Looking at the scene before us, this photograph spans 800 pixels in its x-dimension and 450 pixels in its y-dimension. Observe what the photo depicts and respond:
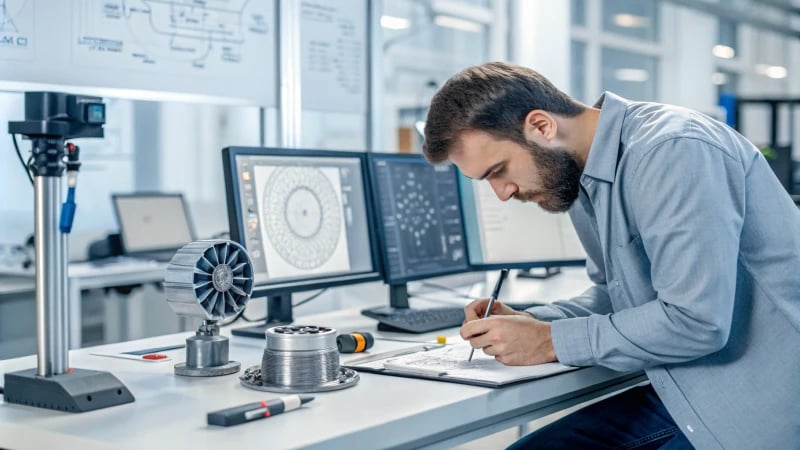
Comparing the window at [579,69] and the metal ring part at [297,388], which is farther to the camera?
the window at [579,69]

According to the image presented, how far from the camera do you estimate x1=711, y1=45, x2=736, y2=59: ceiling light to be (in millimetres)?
10648

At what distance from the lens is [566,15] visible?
185 inches

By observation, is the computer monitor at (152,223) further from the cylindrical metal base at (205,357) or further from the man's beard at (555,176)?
the man's beard at (555,176)

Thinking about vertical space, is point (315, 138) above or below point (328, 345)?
above

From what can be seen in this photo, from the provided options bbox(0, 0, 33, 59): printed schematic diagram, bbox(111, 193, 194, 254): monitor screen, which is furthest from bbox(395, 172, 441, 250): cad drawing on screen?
bbox(111, 193, 194, 254): monitor screen

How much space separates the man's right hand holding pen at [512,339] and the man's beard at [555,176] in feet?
0.71

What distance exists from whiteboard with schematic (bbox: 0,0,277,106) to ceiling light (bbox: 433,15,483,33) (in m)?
2.72

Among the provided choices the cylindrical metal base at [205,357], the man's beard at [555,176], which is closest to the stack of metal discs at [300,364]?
the cylindrical metal base at [205,357]

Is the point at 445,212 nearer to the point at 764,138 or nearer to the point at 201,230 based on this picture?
the point at 201,230

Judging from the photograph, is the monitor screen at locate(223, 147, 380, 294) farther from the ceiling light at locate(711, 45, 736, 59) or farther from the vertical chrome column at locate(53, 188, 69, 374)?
the ceiling light at locate(711, 45, 736, 59)

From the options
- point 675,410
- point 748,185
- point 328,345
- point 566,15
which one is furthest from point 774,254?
point 566,15

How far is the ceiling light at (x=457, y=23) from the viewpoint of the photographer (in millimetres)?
5207

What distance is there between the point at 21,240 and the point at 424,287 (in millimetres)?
2562

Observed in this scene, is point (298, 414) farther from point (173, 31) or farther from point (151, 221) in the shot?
point (151, 221)
